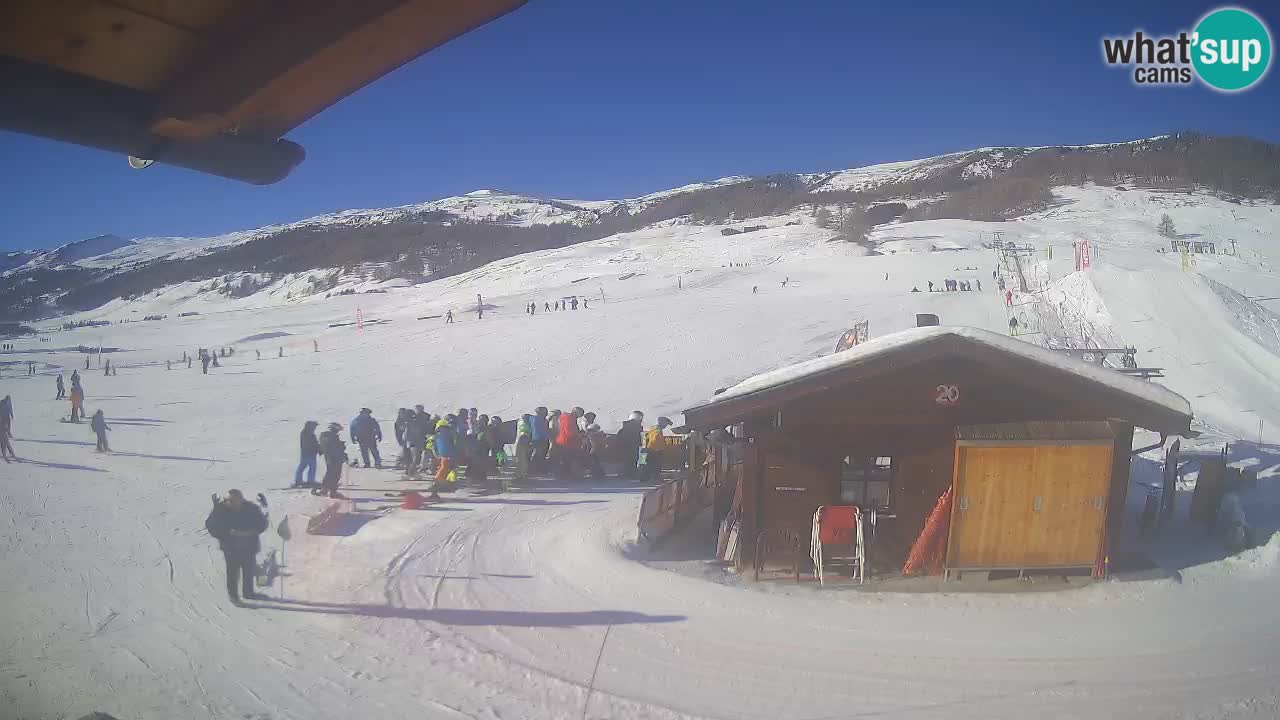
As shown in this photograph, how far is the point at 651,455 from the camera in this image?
1529 cm

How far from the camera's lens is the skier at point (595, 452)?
15102 mm

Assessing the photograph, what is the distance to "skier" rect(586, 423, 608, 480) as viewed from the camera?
1510 cm

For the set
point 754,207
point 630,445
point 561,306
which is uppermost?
point 754,207

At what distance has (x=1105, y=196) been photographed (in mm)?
90188

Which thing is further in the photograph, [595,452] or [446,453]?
[595,452]

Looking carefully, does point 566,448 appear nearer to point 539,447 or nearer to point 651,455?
point 539,447

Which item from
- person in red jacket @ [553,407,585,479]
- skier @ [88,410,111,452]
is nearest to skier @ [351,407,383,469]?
person in red jacket @ [553,407,585,479]

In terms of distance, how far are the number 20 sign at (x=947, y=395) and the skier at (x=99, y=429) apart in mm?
12320

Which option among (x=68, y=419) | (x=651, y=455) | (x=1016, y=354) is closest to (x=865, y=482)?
(x=1016, y=354)

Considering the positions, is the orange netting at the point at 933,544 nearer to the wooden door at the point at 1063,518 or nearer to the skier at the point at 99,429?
the wooden door at the point at 1063,518

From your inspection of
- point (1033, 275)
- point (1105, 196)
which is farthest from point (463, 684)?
point (1105, 196)

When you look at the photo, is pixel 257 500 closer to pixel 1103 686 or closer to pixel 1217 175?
pixel 1103 686

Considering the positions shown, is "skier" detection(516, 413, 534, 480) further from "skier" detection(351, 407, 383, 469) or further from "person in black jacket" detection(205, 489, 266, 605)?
"person in black jacket" detection(205, 489, 266, 605)

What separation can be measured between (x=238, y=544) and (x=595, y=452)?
8573mm
